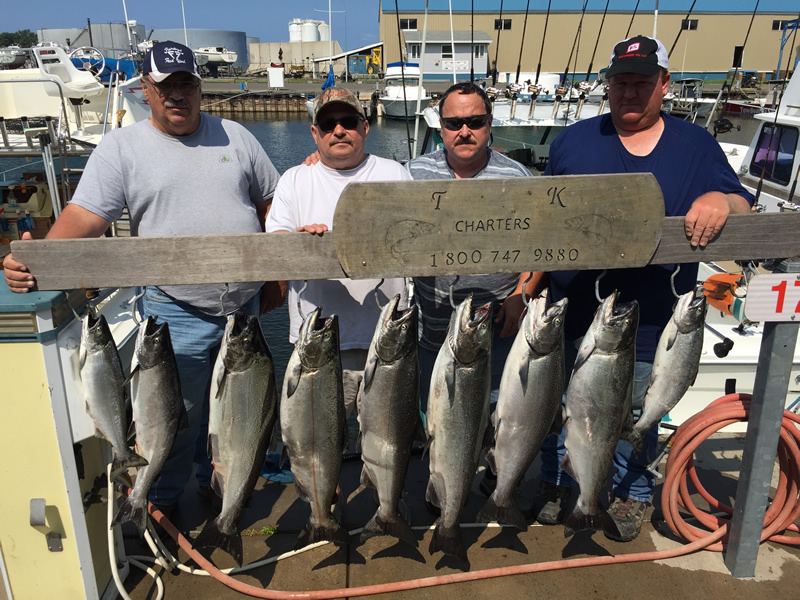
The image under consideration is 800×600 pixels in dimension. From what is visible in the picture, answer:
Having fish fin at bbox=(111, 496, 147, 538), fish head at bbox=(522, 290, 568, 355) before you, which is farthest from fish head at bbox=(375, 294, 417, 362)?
fish fin at bbox=(111, 496, 147, 538)

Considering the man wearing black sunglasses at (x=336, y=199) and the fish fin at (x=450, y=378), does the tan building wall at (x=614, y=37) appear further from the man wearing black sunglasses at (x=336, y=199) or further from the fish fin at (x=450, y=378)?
the fish fin at (x=450, y=378)

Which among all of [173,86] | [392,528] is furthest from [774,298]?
[173,86]

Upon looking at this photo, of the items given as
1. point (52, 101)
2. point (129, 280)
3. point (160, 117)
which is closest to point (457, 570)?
point (129, 280)

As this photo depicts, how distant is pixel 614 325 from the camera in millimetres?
2525

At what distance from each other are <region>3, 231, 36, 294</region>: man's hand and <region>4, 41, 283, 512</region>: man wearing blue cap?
52cm

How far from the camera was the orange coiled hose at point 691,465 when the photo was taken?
305cm

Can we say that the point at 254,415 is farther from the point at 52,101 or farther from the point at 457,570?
the point at 52,101

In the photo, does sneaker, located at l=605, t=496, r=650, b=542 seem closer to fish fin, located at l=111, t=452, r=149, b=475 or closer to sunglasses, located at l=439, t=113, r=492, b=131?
sunglasses, located at l=439, t=113, r=492, b=131

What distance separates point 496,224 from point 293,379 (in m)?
1.03

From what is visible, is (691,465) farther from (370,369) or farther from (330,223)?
(330,223)

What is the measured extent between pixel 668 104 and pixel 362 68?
48.7 m

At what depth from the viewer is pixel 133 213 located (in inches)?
120

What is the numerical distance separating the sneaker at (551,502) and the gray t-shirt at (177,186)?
1.98 m

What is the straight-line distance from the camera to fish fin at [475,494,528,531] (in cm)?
273
